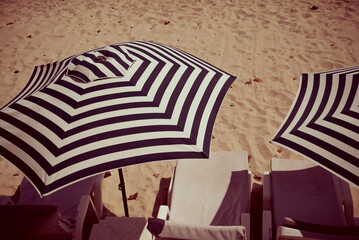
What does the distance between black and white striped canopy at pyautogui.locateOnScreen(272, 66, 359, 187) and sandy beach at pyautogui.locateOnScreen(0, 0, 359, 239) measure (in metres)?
1.51

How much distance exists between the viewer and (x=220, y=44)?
6.72 metres

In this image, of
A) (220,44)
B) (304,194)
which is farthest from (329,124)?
(220,44)

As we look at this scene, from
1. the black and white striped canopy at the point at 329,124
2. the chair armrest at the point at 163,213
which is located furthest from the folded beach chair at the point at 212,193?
the black and white striped canopy at the point at 329,124

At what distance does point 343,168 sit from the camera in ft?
7.06

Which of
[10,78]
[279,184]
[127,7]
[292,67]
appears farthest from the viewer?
[127,7]

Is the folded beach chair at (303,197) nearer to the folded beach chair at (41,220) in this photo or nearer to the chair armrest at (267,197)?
the chair armrest at (267,197)

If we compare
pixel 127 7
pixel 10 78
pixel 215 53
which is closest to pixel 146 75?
pixel 215 53

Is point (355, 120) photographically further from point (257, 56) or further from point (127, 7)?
point (127, 7)

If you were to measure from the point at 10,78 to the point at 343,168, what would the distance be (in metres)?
6.41

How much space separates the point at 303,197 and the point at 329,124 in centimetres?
106

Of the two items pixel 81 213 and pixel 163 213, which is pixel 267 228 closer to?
pixel 163 213

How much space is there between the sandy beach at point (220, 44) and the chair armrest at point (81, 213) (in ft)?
1.99

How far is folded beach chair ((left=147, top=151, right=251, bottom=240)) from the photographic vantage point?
3016mm

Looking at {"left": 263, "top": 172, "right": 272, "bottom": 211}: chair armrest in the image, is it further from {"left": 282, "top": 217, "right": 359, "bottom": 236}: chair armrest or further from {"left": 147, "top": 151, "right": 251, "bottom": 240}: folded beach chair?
{"left": 282, "top": 217, "right": 359, "bottom": 236}: chair armrest
